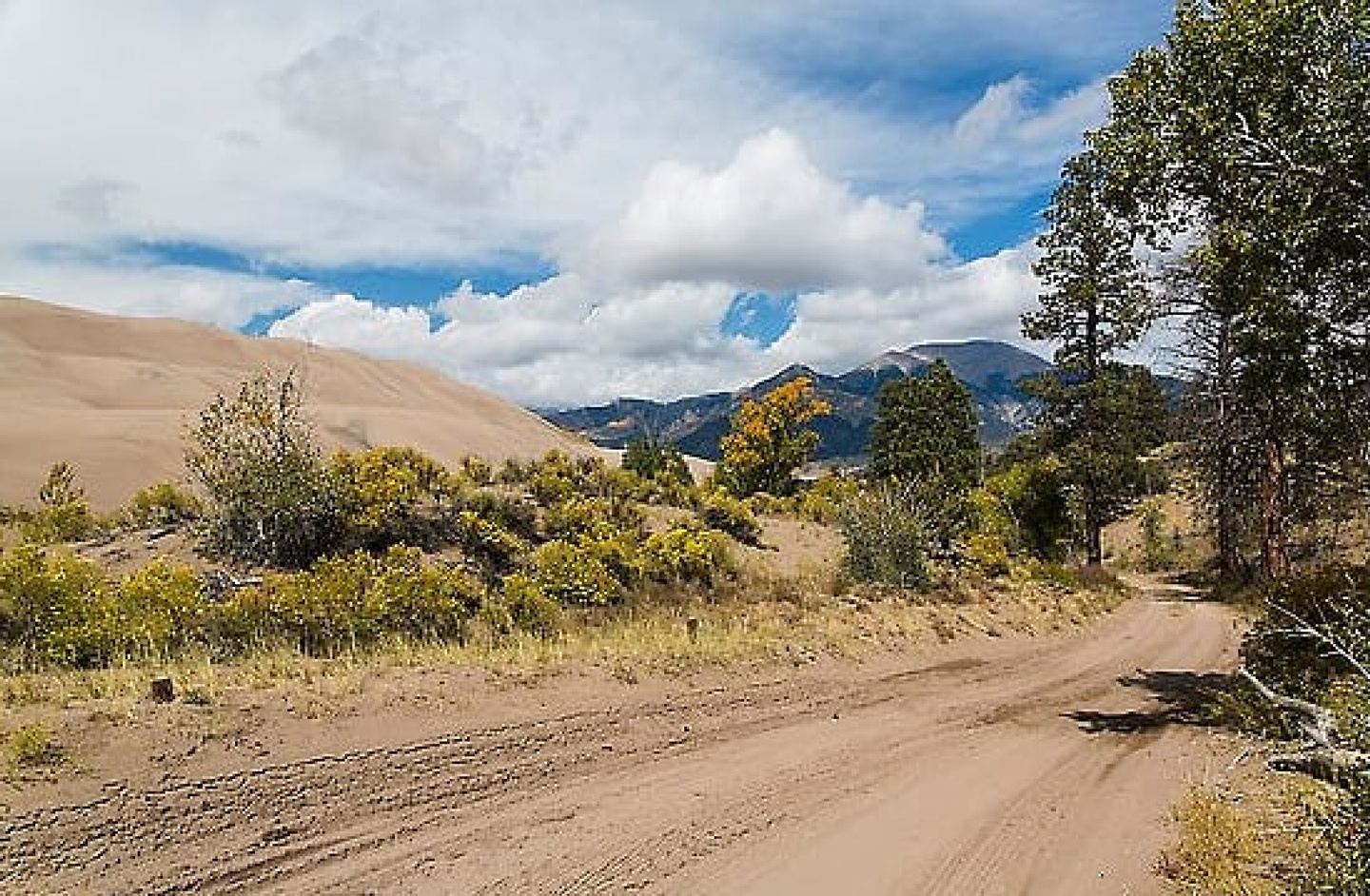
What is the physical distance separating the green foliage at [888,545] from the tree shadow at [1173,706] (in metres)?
6.98

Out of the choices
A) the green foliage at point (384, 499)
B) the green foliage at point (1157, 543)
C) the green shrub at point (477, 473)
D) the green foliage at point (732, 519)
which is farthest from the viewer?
the green foliage at point (1157, 543)

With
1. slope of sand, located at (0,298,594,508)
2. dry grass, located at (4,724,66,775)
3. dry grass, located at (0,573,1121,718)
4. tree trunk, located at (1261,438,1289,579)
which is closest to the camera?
dry grass, located at (4,724,66,775)

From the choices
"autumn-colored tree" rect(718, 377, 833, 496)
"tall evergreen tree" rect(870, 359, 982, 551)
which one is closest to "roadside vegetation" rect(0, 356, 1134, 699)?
"tall evergreen tree" rect(870, 359, 982, 551)

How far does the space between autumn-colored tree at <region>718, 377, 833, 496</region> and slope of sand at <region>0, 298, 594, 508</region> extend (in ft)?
45.7

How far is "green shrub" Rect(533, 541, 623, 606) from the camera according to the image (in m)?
18.1

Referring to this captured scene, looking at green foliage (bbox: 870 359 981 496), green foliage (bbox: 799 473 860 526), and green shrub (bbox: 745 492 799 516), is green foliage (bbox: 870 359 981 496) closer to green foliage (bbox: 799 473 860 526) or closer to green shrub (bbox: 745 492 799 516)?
green foliage (bbox: 799 473 860 526)

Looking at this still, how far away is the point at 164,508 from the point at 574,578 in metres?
11.8

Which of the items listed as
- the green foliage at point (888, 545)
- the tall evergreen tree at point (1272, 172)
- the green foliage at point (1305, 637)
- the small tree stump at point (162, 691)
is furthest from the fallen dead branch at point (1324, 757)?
the green foliage at point (888, 545)

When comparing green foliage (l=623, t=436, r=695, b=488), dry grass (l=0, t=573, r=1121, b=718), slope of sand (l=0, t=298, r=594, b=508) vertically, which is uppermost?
slope of sand (l=0, t=298, r=594, b=508)

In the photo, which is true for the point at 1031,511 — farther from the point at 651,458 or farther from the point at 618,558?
the point at 618,558

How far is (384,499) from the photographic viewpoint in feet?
70.4

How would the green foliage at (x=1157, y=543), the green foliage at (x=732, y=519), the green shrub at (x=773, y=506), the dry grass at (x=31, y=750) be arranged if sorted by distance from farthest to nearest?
1. the green foliage at (x=1157, y=543)
2. the green shrub at (x=773, y=506)
3. the green foliage at (x=732, y=519)
4. the dry grass at (x=31, y=750)

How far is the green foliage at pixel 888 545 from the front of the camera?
2316 centimetres

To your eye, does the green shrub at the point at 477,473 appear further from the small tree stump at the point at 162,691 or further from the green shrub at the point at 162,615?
the small tree stump at the point at 162,691
